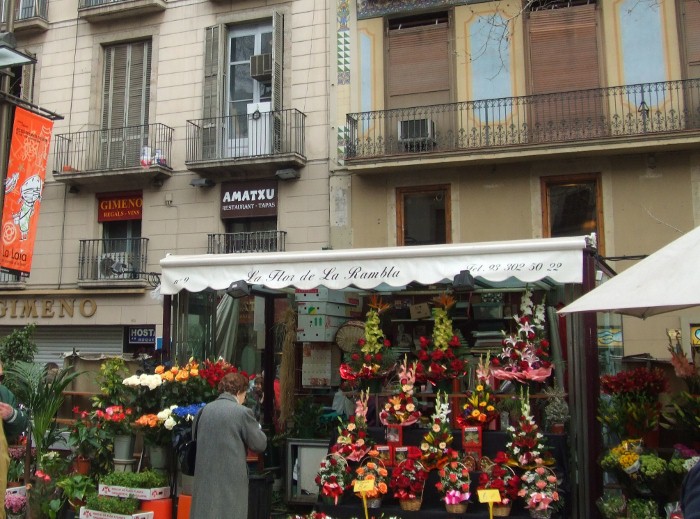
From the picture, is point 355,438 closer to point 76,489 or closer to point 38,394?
point 76,489

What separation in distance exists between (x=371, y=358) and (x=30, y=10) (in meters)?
14.8

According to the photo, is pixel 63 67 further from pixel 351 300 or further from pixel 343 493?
pixel 343 493

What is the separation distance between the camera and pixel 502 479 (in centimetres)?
604

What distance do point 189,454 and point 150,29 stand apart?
12961 millimetres

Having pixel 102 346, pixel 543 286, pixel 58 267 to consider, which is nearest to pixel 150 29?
pixel 58 267

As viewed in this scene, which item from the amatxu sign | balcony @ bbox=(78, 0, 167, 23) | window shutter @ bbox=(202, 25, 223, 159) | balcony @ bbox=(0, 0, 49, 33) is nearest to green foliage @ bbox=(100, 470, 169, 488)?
the amatxu sign

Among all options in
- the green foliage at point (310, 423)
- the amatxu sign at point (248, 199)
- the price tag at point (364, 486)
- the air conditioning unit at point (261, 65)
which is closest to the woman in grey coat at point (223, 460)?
the price tag at point (364, 486)

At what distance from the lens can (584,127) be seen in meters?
13.1

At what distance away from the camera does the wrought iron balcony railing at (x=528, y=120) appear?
12656 mm

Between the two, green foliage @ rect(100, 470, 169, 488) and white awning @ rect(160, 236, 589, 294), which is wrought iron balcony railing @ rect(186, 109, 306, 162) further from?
green foliage @ rect(100, 470, 169, 488)

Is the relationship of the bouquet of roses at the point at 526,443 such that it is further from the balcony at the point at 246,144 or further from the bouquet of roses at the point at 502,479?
the balcony at the point at 246,144

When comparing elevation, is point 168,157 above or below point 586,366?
above

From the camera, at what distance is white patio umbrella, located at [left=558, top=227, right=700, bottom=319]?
14.0 feet

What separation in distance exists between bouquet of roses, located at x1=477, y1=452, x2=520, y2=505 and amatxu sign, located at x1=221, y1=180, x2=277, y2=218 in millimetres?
9542
